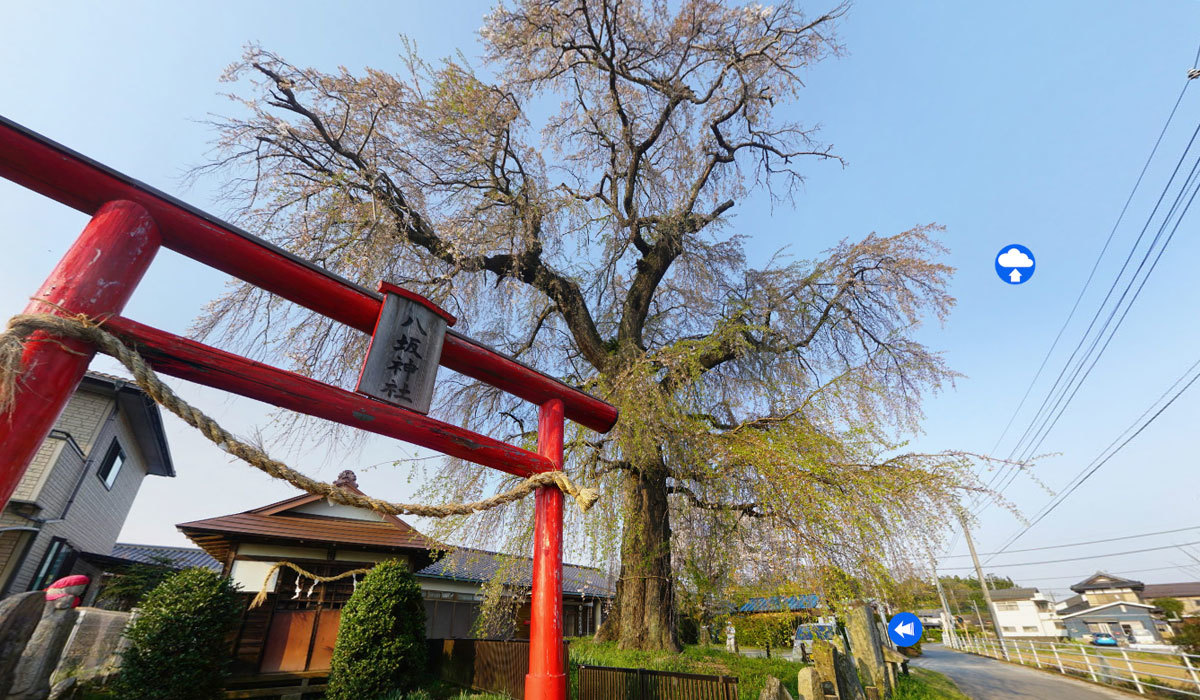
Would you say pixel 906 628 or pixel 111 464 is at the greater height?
pixel 111 464

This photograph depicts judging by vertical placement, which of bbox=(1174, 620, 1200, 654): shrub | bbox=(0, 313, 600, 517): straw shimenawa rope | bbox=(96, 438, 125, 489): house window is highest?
bbox=(96, 438, 125, 489): house window

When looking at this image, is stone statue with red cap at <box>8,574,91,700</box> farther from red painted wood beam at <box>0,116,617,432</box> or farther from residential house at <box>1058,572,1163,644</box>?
residential house at <box>1058,572,1163,644</box>

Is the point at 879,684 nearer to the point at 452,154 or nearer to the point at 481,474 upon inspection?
the point at 481,474

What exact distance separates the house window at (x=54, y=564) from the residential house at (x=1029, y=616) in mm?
56628

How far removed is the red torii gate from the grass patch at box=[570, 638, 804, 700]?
450 centimetres

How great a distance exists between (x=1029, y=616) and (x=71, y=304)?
61.3 metres

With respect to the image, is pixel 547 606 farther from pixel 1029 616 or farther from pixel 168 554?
pixel 1029 616

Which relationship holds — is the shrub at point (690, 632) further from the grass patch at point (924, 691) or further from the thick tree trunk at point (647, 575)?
the grass patch at point (924, 691)

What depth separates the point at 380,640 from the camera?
24.2ft

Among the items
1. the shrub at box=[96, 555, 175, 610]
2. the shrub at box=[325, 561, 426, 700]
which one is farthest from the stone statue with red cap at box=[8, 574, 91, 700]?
the shrub at box=[96, 555, 175, 610]

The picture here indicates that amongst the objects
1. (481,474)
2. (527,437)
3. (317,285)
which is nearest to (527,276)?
(527,437)

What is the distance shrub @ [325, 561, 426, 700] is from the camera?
23.2ft

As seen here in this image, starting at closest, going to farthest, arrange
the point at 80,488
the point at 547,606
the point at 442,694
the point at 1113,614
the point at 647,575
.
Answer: the point at 547,606 < the point at 647,575 < the point at 442,694 < the point at 80,488 < the point at 1113,614

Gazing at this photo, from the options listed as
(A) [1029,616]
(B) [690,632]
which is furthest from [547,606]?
(A) [1029,616]
